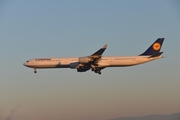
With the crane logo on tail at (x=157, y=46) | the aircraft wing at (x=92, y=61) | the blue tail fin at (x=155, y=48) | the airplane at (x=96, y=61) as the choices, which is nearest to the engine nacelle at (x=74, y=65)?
the airplane at (x=96, y=61)

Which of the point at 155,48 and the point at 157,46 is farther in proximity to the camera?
the point at 157,46

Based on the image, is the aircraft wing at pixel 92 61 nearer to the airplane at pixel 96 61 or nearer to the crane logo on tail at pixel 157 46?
the airplane at pixel 96 61

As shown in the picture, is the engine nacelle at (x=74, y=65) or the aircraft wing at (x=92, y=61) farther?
the engine nacelle at (x=74, y=65)

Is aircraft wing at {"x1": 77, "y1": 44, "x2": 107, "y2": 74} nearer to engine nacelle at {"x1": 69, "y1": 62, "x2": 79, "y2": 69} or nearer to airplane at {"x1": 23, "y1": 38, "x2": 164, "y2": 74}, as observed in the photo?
airplane at {"x1": 23, "y1": 38, "x2": 164, "y2": 74}

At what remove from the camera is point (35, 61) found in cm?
8825

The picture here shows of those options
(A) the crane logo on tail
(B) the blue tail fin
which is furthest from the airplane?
(A) the crane logo on tail

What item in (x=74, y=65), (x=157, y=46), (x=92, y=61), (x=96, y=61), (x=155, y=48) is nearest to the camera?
(x=92, y=61)

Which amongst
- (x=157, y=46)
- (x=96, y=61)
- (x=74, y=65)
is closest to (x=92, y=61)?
(x=96, y=61)

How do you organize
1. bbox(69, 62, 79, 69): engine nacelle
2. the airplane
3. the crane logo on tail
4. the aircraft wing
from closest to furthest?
1. the aircraft wing
2. the airplane
3. bbox(69, 62, 79, 69): engine nacelle
4. the crane logo on tail

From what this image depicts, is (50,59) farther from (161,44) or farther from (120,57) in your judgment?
(161,44)

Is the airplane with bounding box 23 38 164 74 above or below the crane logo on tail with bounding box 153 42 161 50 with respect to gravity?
below

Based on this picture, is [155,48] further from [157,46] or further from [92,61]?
[92,61]

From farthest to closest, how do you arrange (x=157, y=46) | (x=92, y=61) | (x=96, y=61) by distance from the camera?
(x=157, y=46) < (x=96, y=61) < (x=92, y=61)

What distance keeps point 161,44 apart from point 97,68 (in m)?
15.7
